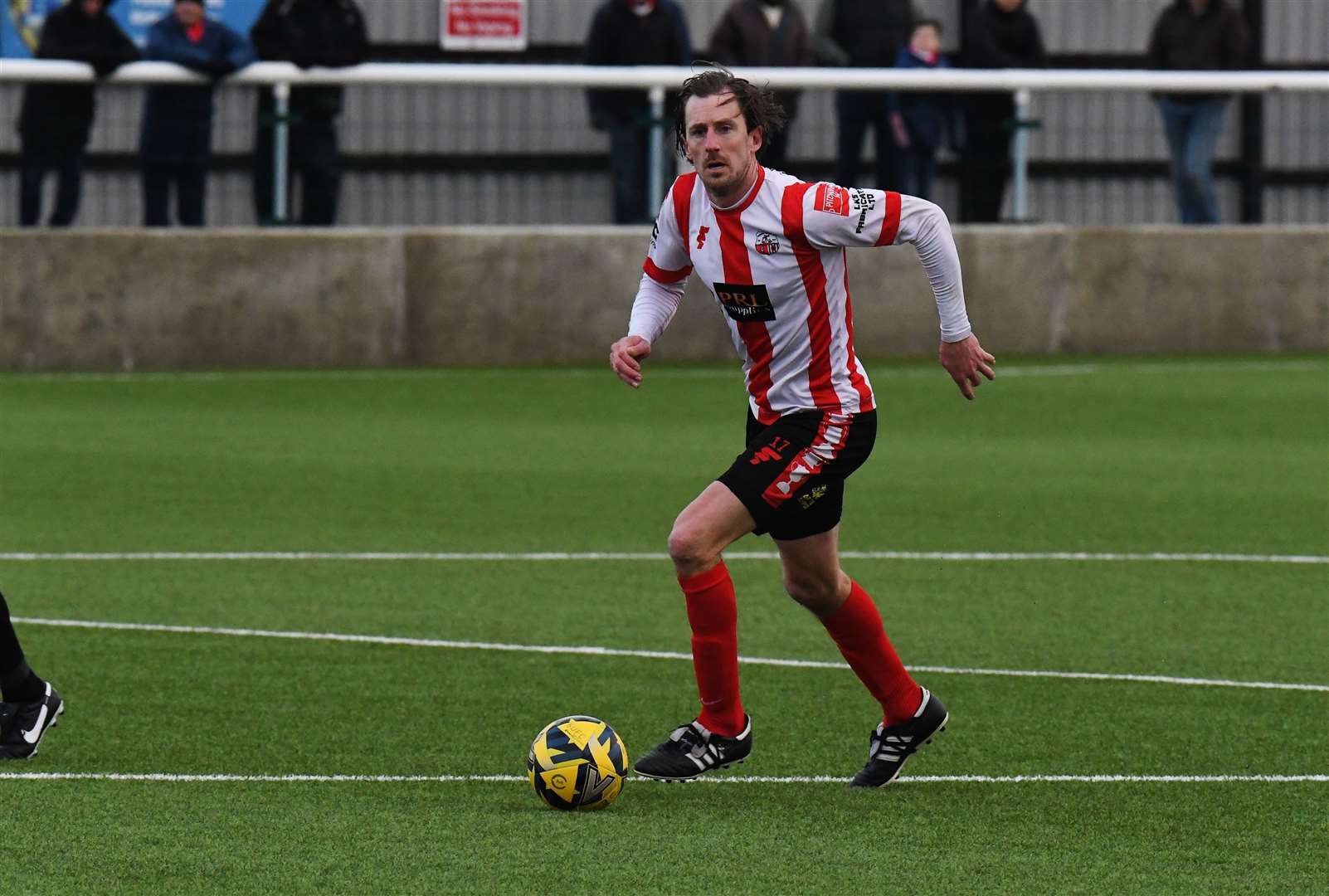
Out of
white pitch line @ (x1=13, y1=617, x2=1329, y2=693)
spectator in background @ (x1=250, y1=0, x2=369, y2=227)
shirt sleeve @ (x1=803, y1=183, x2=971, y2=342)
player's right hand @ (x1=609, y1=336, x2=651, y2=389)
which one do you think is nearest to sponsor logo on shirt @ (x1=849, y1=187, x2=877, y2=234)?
shirt sleeve @ (x1=803, y1=183, x2=971, y2=342)

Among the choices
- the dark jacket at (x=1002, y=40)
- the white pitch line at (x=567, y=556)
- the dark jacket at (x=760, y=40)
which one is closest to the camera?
the white pitch line at (x=567, y=556)

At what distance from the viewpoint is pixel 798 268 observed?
266 inches

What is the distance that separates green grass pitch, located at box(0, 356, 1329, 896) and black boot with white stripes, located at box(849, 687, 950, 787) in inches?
4.0

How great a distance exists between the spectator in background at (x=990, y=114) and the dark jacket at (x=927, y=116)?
15 centimetres

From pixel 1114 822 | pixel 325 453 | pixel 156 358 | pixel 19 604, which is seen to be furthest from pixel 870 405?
pixel 156 358

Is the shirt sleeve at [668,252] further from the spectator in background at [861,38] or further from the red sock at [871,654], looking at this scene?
the spectator in background at [861,38]

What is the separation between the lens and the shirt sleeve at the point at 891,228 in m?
6.69

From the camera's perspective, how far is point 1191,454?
14883mm

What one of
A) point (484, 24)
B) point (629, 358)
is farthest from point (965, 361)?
point (484, 24)

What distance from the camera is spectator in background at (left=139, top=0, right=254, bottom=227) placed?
18.8 m

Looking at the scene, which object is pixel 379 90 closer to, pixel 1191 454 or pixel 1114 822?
pixel 1191 454

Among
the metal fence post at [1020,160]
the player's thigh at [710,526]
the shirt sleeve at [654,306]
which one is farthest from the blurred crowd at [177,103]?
the player's thigh at [710,526]

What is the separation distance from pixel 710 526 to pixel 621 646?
230 centimetres

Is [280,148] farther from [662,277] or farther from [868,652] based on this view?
[868,652]
